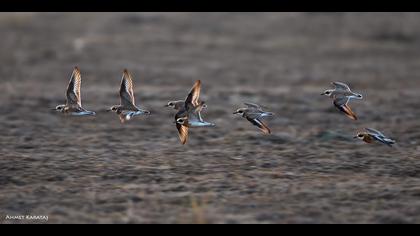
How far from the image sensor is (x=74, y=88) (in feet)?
35.8

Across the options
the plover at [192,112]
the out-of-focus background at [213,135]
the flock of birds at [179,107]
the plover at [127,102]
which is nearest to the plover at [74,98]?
the flock of birds at [179,107]

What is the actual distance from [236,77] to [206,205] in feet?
44.5

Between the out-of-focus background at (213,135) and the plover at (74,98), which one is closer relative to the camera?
the out-of-focus background at (213,135)

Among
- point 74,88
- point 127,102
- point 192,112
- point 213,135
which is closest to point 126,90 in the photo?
point 127,102

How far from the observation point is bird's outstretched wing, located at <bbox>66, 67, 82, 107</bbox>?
35.3ft

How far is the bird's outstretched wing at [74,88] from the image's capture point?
10766mm

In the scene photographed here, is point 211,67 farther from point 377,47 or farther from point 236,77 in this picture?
point 377,47

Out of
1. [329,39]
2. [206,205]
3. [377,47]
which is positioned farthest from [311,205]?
[329,39]

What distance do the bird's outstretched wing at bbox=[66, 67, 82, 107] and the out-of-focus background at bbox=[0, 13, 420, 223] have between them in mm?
1344

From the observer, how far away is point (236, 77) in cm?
2328

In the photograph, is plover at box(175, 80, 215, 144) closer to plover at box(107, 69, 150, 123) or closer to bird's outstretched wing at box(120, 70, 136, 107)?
plover at box(107, 69, 150, 123)

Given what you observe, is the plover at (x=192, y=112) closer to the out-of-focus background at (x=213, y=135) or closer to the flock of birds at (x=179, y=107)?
the flock of birds at (x=179, y=107)

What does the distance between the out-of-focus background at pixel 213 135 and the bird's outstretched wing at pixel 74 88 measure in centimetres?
134

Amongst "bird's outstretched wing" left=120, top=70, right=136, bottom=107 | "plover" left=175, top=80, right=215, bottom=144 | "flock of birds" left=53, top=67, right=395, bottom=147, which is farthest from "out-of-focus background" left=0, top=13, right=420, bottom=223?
"bird's outstretched wing" left=120, top=70, right=136, bottom=107
